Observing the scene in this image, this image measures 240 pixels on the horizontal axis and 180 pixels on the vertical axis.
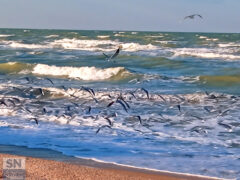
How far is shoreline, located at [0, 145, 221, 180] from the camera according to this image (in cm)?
607

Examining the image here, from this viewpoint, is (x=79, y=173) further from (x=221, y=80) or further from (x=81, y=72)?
(x=81, y=72)

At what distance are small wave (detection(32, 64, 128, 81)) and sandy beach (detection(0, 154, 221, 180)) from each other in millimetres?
14822

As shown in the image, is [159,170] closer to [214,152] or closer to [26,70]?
[214,152]

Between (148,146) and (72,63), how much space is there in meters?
19.1

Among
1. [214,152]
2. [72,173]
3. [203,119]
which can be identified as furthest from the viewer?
[203,119]

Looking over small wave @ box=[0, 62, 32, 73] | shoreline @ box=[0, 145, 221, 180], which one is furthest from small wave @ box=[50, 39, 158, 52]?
shoreline @ box=[0, 145, 221, 180]

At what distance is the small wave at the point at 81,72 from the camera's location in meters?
21.9

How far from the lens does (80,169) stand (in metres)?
6.43

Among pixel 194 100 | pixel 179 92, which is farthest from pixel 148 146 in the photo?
pixel 179 92

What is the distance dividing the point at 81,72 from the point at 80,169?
55.9 ft

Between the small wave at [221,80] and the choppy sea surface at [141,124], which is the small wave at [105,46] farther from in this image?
the choppy sea surface at [141,124]

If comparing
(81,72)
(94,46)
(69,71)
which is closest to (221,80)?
(81,72)

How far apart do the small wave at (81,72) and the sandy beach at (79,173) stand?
1482 cm

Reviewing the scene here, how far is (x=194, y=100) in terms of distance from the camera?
14.0 meters
